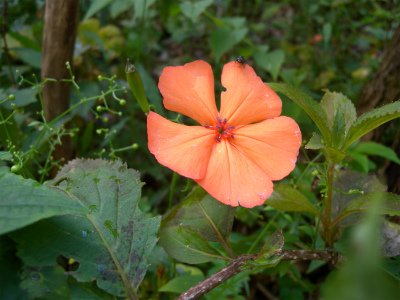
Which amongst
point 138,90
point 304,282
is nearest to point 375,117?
point 138,90

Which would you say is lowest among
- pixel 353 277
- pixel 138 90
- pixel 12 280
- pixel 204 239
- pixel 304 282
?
pixel 304 282

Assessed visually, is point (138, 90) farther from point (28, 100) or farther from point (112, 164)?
point (28, 100)

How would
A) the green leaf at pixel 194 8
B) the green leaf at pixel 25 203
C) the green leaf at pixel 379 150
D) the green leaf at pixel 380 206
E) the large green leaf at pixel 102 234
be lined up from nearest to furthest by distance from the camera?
the green leaf at pixel 25 203 < the large green leaf at pixel 102 234 < the green leaf at pixel 380 206 < the green leaf at pixel 379 150 < the green leaf at pixel 194 8

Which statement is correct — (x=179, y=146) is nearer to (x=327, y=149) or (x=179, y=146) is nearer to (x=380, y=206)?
(x=327, y=149)

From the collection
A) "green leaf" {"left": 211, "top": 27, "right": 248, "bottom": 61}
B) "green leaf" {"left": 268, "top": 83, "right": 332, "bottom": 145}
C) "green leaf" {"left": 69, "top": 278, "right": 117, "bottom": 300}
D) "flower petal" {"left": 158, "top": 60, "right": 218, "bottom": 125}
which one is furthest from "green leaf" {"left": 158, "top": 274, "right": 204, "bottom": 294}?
"green leaf" {"left": 211, "top": 27, "right": 248, "bottom": 61}

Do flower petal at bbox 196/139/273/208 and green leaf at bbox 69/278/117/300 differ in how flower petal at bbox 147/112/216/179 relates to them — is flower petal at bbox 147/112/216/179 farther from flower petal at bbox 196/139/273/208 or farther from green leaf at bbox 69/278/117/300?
green leaf at bbox 69/278/117/300

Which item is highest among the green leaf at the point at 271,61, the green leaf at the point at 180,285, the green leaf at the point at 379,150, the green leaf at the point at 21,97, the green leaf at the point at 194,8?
the green leaf at the point at 194,8

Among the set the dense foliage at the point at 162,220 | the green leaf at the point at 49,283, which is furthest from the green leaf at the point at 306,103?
the green leaf at the point at 49,283

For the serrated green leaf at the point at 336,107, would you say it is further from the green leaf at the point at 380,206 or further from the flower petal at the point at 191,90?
the flower petal at the point at 191,90
